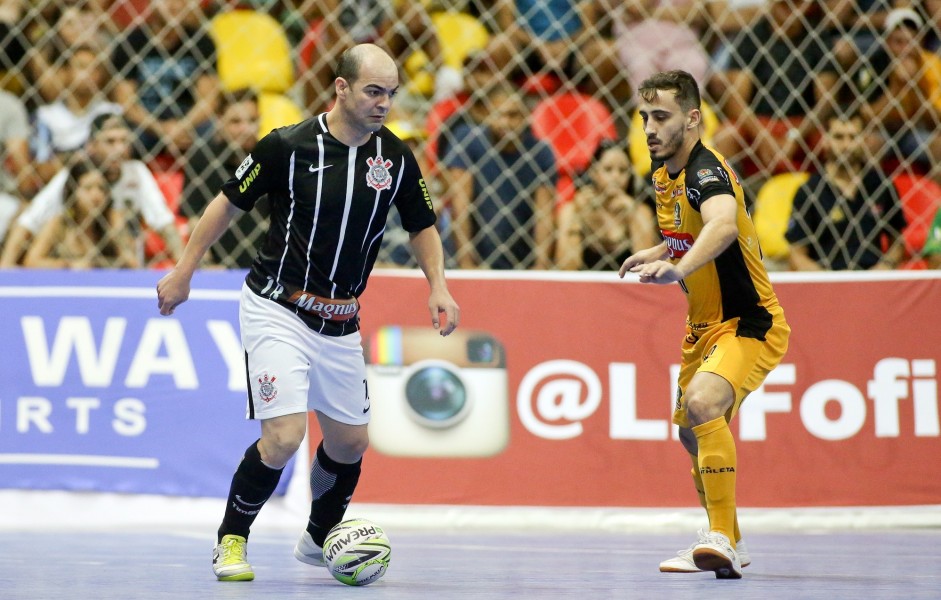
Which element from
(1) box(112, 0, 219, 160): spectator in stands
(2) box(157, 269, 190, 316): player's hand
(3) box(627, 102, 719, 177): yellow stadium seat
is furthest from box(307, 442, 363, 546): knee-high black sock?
(3) box(627, 102, 719, 177): yellow stadium seat

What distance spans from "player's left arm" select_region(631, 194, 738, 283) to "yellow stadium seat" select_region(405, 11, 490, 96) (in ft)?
14.6

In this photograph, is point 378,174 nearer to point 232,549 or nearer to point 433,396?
point 232,549

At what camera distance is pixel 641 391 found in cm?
708

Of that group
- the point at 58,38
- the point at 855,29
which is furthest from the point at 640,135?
the point at 58,38

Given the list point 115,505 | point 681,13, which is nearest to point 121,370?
point 115,505

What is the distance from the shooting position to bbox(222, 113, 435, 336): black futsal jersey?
4.73 metres

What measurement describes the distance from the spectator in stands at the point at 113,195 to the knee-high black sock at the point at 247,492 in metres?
3.27

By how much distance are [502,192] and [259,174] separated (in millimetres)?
3449

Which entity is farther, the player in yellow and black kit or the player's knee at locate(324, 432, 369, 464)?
the player's knee at locate(324, 432, 369, 464)

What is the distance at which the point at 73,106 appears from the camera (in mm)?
8742

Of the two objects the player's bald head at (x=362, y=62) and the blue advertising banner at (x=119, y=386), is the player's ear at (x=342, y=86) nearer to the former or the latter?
the player's bald head at (x=362, y=62)

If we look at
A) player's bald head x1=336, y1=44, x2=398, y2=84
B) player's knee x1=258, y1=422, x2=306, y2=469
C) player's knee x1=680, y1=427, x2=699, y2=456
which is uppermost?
player's bald head x1=336, y1=44, x2=398, y2=84

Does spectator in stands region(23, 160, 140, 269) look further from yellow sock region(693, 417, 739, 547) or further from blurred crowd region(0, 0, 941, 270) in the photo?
yellow sock region(693, 417, 739, 547)

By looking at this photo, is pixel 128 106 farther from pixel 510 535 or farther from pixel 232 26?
pixel 510 535
